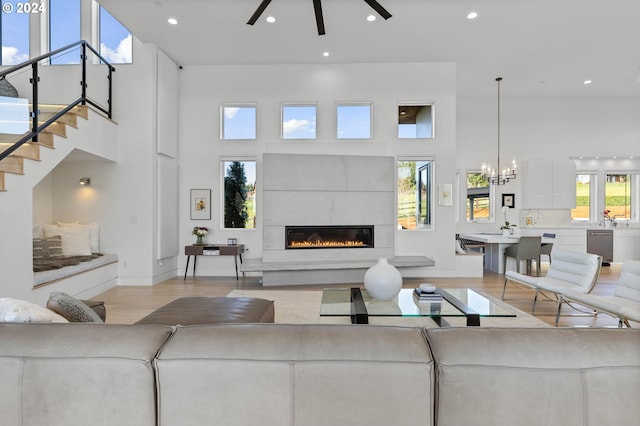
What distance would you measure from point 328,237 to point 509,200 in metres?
4.81

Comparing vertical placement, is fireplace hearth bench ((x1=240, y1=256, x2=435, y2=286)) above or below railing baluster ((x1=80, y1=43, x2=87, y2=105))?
below

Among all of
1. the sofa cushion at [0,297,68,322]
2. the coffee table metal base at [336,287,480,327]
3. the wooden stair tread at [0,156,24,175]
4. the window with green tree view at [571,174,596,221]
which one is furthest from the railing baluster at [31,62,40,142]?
the window with green tree view at [571,174,596,221]

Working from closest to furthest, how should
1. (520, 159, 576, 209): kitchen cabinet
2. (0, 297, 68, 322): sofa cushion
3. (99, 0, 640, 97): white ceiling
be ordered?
1. (0, 297, 68, 322): sofa cushion
2. (99, 0, 640, 97): white ceiling
3. (520, 159, 576, 209): kitchen cabinet

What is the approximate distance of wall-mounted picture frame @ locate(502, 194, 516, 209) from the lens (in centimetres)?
809

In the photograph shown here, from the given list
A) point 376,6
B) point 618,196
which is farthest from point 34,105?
point 618,196

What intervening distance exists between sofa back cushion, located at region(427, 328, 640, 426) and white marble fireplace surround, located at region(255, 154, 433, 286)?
4618 millimetres

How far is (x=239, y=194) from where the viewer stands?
21.6 ft

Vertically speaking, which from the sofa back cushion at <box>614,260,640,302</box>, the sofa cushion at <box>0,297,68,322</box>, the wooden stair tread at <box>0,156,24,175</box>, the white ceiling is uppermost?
the white ceiling

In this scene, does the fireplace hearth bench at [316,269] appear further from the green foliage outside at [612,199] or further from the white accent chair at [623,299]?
the green foliage outside at [612,199]

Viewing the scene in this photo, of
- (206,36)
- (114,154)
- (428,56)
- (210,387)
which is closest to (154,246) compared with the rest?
(114,154)

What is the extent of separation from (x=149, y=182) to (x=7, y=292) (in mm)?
2525

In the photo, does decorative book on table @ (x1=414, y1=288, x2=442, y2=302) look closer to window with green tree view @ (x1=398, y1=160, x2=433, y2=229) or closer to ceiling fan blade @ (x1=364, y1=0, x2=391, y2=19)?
ceiling fan blade @ (x1=364, y1=0, x2=391, y2=19)

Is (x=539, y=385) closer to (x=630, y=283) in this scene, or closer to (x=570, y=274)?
(x=630, y=283)

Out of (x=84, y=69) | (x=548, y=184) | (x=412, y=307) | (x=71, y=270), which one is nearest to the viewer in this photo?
(x=412, y=307)
